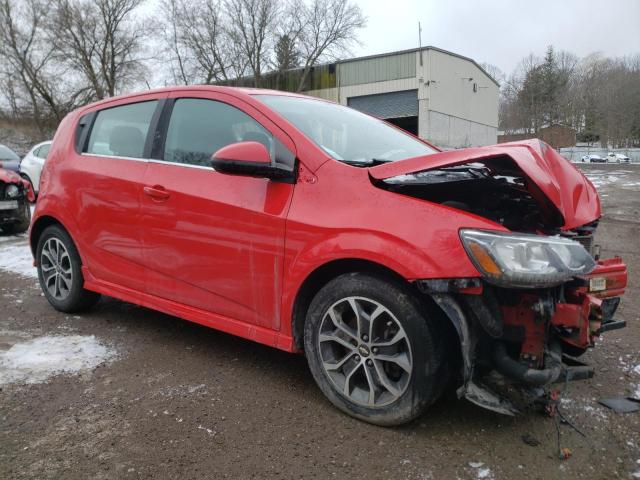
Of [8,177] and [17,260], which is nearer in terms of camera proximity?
[17,260]

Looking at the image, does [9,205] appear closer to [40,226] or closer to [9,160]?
[9,160]

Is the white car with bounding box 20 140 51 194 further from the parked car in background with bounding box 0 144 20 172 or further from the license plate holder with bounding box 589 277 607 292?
the license plate holder with bounding box 589 277 607 292

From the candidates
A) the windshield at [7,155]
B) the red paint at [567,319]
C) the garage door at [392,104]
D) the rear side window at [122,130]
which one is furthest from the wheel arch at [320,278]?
the garage door at [392,104]

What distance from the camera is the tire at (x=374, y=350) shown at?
223cm

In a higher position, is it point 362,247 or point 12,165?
point 12,165

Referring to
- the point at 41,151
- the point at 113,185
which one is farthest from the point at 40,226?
the point at 41,151

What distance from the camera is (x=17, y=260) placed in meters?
6.45

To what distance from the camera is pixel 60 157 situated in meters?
4.06

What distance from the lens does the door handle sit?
311 centimetres

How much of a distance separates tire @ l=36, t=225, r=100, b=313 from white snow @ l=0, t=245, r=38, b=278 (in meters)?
1.59

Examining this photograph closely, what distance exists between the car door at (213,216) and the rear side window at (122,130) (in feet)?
0.76

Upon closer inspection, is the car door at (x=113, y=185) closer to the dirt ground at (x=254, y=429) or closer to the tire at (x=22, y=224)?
the dirt ground at (x=254, y=429)

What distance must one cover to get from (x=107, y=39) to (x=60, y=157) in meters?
37.9

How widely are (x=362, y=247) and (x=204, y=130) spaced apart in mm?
1418
